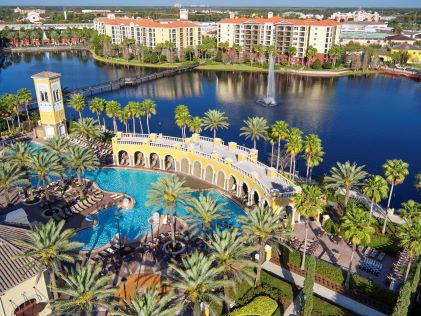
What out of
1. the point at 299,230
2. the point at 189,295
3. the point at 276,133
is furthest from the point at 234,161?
the point at 189,295

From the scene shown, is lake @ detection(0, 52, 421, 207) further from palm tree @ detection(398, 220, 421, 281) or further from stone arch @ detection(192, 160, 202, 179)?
palm tree @ detection(398, 220, 421, 281)

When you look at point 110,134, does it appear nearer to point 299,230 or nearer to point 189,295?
point 299,230

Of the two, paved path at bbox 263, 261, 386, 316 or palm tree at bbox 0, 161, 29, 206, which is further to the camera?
palm tree at bbox 0, 161, 29, 206

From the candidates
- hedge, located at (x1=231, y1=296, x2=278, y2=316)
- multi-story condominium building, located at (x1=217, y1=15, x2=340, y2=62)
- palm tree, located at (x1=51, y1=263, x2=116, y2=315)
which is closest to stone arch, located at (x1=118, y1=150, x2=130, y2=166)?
palm tree, located at (x1=51, y1=263, x2=116, y2=315)

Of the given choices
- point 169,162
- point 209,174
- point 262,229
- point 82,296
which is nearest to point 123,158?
point 169,162

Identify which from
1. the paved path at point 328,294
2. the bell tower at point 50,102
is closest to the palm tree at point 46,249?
the paved path at point 328,294
